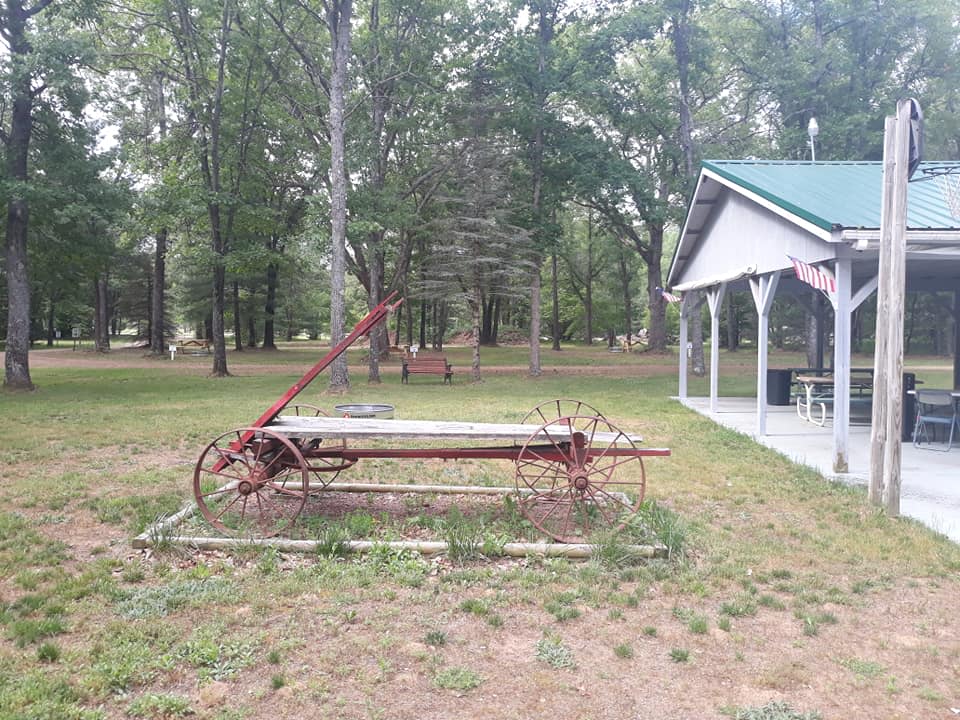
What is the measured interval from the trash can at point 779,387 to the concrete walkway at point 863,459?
0.82 metres

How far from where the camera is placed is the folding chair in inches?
345

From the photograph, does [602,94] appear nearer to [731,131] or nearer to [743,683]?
[731,131]

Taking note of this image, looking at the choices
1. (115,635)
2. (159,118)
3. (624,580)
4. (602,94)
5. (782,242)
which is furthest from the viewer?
(159,118)

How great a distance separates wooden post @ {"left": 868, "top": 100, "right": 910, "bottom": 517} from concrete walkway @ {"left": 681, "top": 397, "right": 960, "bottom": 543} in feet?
1.60

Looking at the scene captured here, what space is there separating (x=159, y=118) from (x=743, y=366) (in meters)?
22.8

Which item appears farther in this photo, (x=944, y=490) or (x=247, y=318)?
(x=247, y=318)

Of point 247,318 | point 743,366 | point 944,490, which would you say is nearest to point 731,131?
point 743,366

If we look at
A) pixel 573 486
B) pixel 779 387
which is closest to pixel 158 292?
pixel 779 387

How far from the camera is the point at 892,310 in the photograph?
5.82 metres

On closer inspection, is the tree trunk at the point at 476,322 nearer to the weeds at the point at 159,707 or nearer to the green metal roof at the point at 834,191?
the green metal roof at the point at 834,191

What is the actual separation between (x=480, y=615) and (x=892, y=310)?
4347 millimetres

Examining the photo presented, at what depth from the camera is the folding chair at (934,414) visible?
876 cm

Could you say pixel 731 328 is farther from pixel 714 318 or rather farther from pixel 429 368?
pixel 714 318

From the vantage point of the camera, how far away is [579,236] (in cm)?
4241
